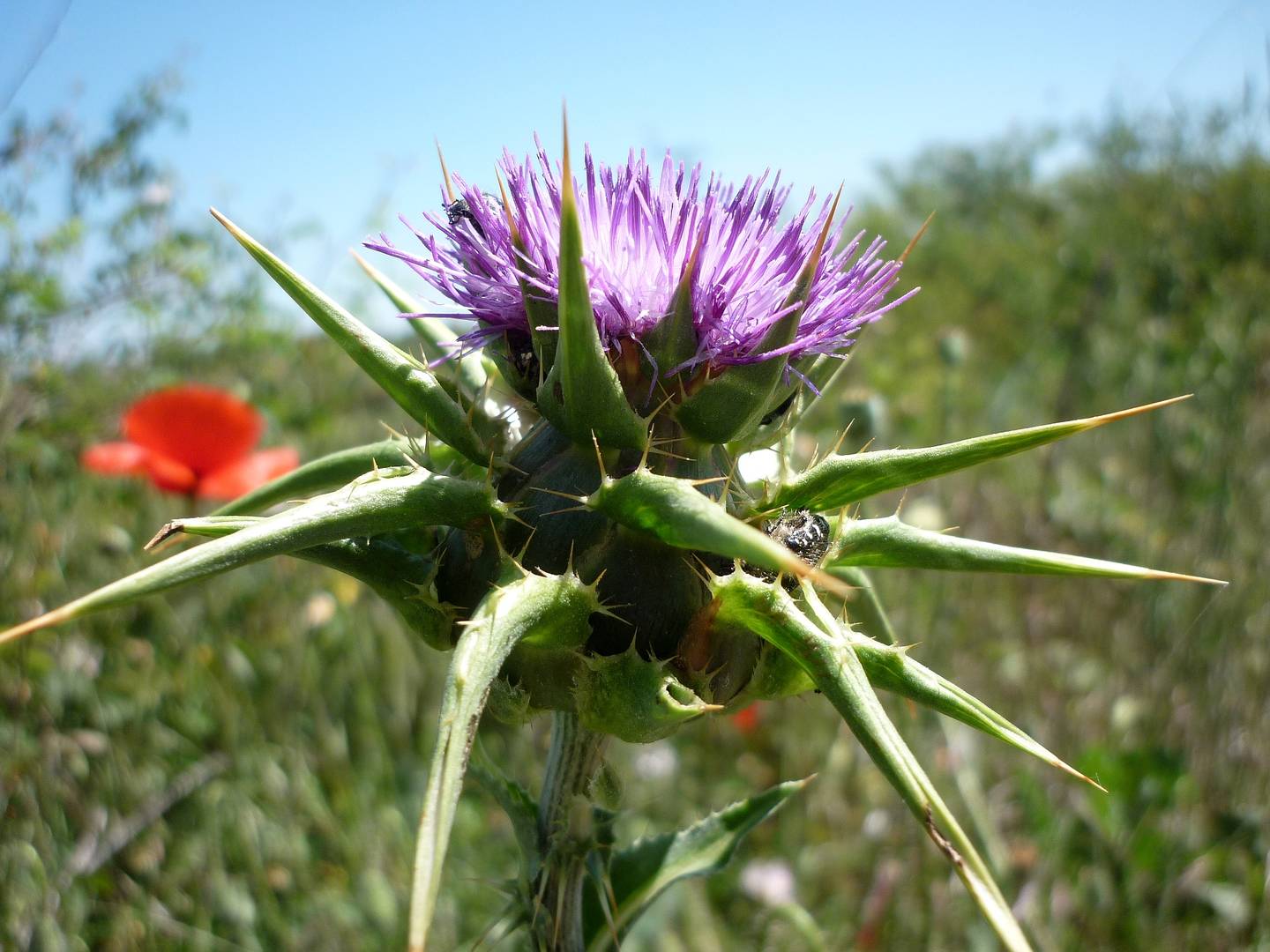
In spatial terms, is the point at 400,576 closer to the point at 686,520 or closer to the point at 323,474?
the point at 323,474

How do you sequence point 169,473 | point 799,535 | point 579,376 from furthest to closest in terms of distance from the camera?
point 169,473, point 799,535, point 579,376

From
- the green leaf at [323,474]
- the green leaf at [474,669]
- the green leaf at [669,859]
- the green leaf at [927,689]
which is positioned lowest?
the green leaf at [669,859]

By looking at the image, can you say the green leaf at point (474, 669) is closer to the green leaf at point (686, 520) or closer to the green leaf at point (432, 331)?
the green leaf at point (686, 520)

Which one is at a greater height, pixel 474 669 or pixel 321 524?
pixel 321 524

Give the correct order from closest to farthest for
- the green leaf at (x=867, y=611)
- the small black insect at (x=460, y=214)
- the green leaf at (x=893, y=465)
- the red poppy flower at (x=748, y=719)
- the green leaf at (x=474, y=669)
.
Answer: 1. the green leaf at (x=474, y=669)
2. the green leaf at (x=893, y=465)
3. the small black insect at (x=460, y=214)
4. the green leaf at (x=867, y=611)
5. the red poppy flower at (x=748, y=719)

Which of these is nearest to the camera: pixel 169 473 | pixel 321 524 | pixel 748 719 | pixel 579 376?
pixel 321 524

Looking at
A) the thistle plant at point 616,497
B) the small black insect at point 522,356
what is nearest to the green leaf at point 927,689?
the thistle plant at point 616,497

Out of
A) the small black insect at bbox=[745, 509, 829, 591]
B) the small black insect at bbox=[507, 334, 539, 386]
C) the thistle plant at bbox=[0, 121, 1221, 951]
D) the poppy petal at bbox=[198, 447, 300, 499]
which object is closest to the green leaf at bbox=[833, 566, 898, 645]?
the thistle plant at bbox=[0, 121, 1221, 951]

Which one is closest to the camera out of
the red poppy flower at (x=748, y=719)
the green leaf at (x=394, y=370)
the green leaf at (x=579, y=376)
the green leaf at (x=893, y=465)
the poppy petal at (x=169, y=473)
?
the green leaf at (x=579, y=376)

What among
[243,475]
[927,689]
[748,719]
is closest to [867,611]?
[927,689]
